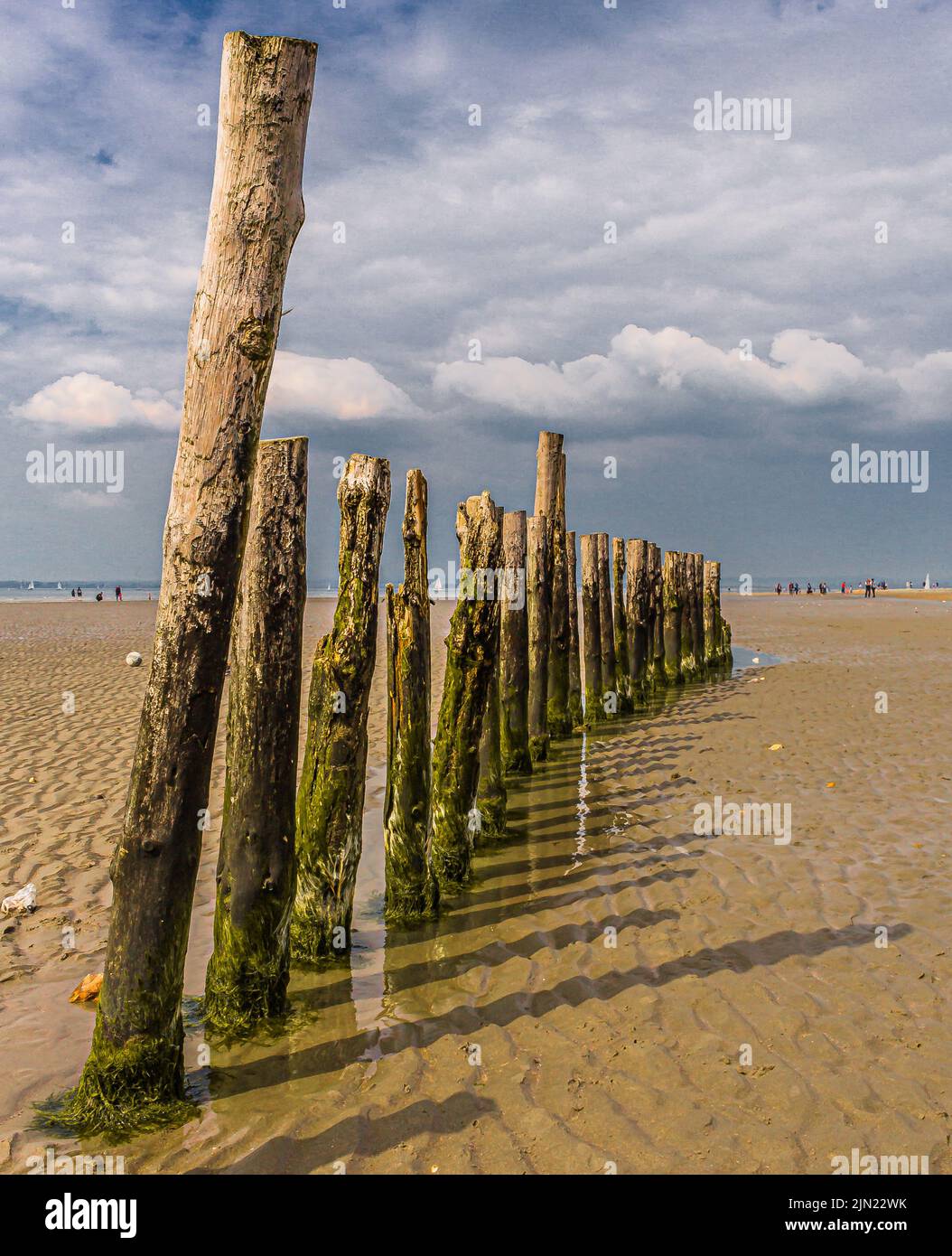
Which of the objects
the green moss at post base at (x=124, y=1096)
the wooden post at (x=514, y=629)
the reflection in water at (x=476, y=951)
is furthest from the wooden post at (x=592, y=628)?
the green moss at post base at (x=124, y=1096)

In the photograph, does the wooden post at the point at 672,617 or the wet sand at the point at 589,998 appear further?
the wooden post at the point at 672,617

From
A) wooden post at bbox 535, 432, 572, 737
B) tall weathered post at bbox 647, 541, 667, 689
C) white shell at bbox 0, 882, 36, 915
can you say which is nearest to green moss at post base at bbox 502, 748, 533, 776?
wooden post at bbox 535, 432, 572, 737

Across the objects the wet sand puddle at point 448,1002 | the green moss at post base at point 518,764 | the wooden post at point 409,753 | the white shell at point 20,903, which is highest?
the wooden post at point 409,753

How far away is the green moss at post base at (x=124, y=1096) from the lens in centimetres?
378

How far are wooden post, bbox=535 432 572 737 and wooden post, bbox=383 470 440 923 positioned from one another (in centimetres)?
561

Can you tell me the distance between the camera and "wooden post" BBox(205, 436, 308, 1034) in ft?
15.1

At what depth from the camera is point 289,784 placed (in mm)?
4672

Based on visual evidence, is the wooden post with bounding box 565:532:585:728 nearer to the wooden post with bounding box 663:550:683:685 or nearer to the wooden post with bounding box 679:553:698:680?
the wooden post with bounding box 663:550:683:685

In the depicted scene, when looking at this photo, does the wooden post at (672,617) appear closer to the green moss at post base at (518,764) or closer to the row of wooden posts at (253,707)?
the green moss at post base at (518,764)

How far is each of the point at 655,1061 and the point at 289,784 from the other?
7.36ft

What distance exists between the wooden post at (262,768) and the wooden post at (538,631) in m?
6.42
